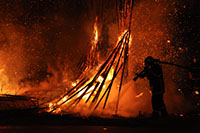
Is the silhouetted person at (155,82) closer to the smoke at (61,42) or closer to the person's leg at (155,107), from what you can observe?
the person's leg at (155,107)

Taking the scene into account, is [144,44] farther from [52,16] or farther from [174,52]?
[52,16]

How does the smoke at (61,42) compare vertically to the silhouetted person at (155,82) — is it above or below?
above

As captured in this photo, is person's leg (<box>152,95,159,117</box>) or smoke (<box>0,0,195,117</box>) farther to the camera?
smoke (<box>0,0,195,117</box>)

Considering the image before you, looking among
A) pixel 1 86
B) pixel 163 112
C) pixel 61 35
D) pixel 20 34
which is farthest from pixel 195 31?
pixel 1 86

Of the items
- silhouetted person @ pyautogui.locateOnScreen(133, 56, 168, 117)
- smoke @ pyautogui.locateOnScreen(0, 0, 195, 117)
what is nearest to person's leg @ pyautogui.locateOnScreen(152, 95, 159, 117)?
silhouetted person @ pyautogui.locateOnScreen(133, 56, 168, 117)

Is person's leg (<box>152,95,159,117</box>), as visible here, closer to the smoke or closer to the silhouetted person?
the silhouetted person

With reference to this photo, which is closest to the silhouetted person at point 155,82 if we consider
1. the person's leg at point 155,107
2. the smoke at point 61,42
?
the person's leg at point 155,107

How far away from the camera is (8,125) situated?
3.06 m

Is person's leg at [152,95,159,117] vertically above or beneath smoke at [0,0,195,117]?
beneath

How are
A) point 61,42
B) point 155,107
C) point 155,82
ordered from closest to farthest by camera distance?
point 155,107 → point 155,82 → point 61,42

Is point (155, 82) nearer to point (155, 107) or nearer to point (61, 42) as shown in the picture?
point (155, 107)

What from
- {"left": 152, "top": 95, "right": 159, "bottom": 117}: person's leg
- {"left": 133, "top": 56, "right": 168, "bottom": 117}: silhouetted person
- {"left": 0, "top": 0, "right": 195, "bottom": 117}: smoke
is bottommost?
{"left": 152, "top": 95, "right": 159, "bottom": 117}: person's leg

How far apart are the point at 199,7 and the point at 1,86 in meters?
7.01

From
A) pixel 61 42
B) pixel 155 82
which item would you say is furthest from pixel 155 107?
pixel 61 42
